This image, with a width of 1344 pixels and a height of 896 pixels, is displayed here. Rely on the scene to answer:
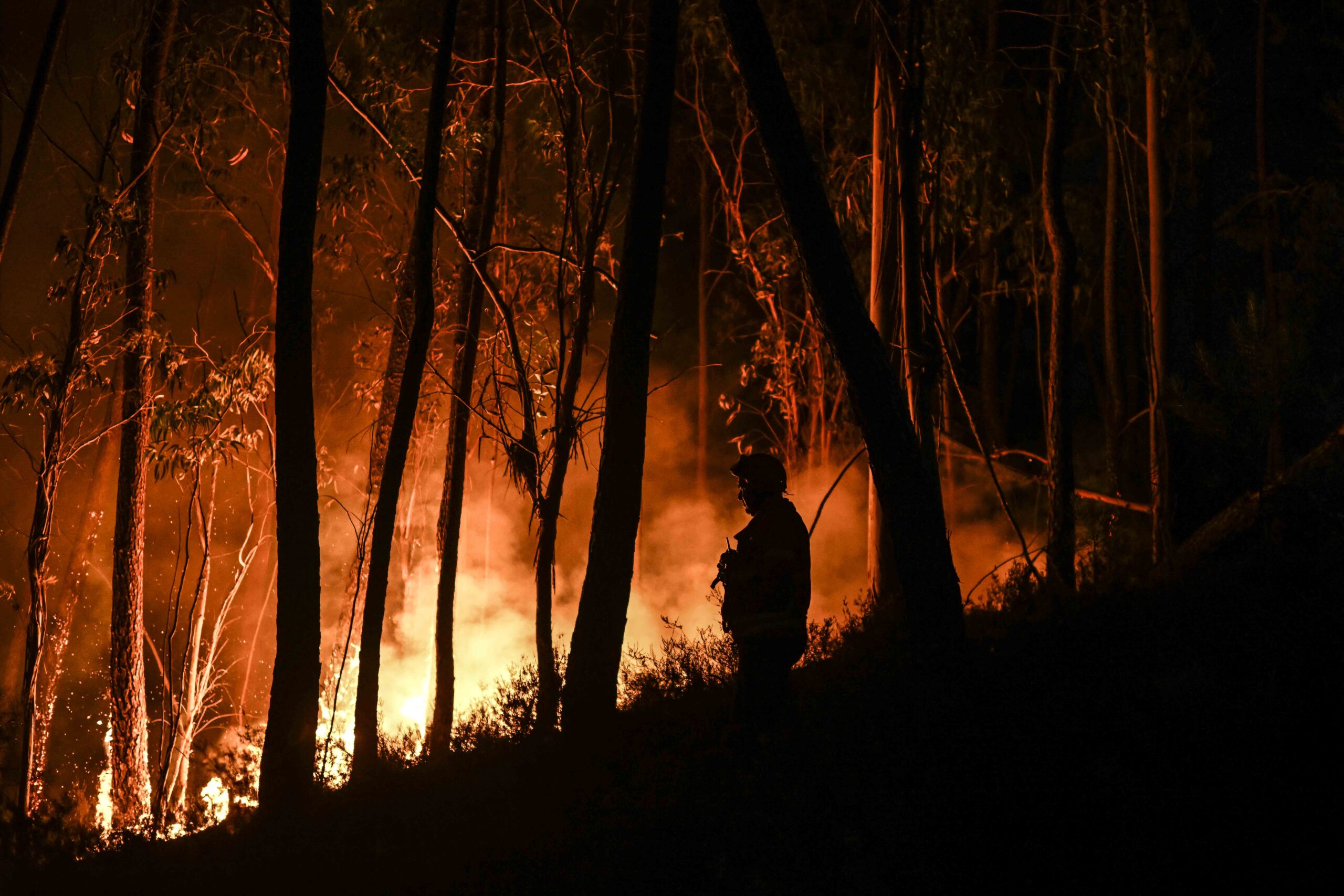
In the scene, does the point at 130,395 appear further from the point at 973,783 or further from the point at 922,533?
the point at 973,783

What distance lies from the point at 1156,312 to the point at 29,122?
12547mm

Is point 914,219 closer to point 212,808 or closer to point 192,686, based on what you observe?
point 212,808

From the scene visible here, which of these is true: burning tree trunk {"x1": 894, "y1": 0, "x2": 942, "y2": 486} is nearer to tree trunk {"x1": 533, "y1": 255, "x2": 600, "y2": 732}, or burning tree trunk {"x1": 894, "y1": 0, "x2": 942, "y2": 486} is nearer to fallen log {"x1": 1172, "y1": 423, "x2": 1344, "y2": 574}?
fallen log {"x1": 1172, "y1": 423, "x2": 1344, "y2": 574}

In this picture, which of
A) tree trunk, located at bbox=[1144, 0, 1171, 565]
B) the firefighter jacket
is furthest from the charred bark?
the firefighter jacket

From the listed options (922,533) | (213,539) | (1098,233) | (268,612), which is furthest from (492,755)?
(1098,233)

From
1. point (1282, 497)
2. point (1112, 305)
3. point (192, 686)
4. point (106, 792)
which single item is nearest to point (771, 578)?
point (1282, 497)

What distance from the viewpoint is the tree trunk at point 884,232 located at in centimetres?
809

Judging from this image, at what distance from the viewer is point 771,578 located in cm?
482

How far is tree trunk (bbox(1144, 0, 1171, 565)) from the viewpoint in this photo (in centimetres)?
891

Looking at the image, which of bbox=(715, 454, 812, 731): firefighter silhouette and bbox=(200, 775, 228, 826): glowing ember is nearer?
bbox=(715, 454, 812, 731): firefighter silhouette

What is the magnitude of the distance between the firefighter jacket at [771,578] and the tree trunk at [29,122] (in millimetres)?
7971

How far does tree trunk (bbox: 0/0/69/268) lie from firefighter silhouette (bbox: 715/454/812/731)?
25.9 ft

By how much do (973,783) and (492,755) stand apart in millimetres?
3782

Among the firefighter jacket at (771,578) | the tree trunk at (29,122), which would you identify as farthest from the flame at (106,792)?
the firefighter jacket at (771,578)
